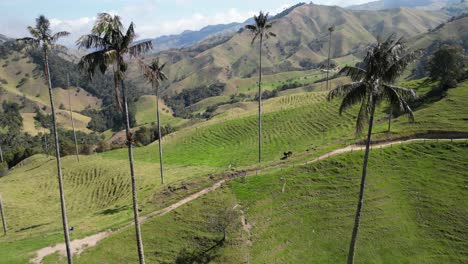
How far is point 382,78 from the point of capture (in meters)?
20.7

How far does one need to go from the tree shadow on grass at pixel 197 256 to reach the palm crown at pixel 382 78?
20.0 m

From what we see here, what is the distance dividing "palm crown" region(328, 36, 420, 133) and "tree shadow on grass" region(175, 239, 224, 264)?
20.0 metres

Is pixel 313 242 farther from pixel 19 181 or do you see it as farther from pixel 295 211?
pixel 19 181

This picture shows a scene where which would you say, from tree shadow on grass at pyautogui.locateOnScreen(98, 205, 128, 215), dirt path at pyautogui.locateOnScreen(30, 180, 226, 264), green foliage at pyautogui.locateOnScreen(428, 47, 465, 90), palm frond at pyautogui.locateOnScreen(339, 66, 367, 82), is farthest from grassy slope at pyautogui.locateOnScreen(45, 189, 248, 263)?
green foliage at pyautogui.locateOnScreen(428, 47, 465, 90)

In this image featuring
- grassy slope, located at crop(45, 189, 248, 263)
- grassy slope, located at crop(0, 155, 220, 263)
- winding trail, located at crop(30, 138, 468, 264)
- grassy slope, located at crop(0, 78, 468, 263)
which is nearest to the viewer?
grassy slope, located at crop(45, 189, 248, 263)

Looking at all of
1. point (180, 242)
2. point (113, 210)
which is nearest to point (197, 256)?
point (180, 242)

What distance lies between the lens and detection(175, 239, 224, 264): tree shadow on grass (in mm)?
32156

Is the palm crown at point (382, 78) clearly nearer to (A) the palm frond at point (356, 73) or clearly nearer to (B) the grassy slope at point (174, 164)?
(A) the palm frond at point (356, 73)

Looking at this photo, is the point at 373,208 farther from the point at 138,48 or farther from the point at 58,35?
the point at 58,35

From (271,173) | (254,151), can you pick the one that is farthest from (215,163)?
(271,173)

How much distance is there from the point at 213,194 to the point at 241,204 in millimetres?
4208

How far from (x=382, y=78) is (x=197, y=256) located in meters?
24.2

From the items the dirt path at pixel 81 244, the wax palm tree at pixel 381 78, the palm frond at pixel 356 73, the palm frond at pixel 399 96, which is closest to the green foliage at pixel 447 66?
the palm frond at pixel 399 96

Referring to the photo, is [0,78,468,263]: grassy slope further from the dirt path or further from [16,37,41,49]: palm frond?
[16,37,41,49]: palm frond
